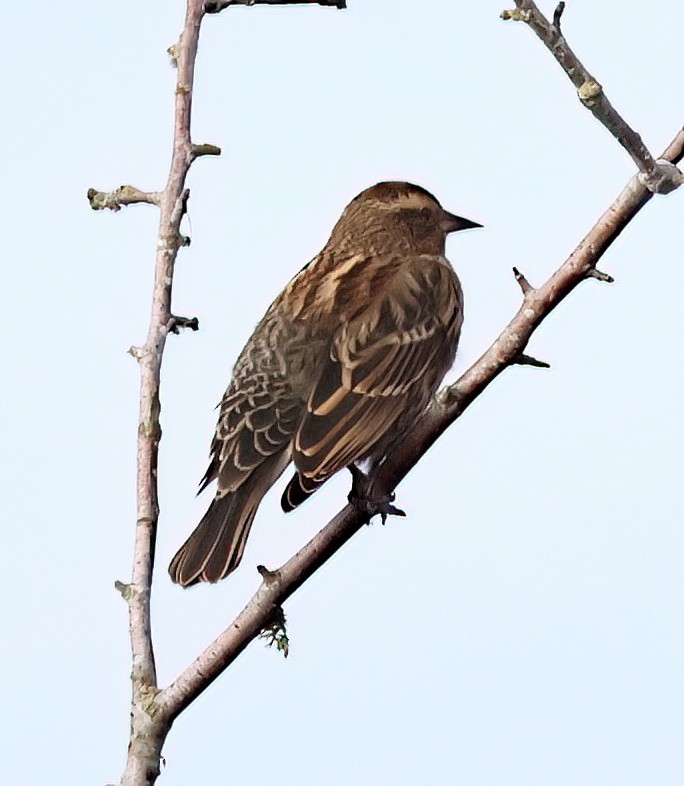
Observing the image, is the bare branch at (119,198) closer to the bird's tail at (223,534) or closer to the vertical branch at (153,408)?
the vertical branch at (153,408)

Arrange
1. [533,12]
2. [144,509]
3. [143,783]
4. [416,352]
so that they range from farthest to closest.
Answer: [416,352] → [144,509] → [143,783] → [533,12]

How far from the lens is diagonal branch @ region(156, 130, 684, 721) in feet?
11.6

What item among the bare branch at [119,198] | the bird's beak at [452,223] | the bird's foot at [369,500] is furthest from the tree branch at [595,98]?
the bird's beak at [452,223]

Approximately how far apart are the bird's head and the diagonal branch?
262 cm

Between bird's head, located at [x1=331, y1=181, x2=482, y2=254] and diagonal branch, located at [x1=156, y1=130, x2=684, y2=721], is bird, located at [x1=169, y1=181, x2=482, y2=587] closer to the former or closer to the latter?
bird's head, located at [x1=331, y1=181, x2=482, y2=254]

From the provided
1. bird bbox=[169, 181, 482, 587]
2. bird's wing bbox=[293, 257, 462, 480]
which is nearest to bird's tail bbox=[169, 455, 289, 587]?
bird bbox=[169, 181, 482, 587]

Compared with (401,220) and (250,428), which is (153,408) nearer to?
(250,428)

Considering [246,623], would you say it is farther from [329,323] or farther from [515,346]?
[329,323]

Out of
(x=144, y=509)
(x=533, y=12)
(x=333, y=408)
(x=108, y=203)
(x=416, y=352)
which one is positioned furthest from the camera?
(x=416, y=352)

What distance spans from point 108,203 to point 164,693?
177cm

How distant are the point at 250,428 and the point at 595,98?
2385 millimetres

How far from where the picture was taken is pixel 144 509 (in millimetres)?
4109

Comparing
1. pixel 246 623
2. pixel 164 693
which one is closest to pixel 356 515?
pixel 246 623

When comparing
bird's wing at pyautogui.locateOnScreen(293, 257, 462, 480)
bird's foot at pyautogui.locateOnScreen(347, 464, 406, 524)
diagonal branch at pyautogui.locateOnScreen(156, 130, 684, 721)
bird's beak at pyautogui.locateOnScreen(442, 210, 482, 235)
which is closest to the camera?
diagonal branch at pyautogui.locateOnScreen(156, 130, 684, 721)
